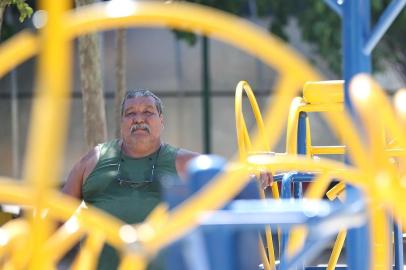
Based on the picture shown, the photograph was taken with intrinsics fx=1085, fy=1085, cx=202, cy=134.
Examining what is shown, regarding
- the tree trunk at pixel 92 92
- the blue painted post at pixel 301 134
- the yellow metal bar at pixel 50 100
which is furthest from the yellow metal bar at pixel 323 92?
the tree trunk at pixel 92 92

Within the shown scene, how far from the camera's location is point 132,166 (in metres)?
4.35

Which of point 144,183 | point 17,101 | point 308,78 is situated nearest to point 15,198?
point 308,78

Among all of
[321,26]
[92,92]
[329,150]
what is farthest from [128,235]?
[321,26]

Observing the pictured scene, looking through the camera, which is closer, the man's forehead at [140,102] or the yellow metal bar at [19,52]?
the yellow metal bar at [19,52]

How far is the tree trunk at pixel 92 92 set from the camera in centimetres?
981

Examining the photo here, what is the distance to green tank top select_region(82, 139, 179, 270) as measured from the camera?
4188 mm

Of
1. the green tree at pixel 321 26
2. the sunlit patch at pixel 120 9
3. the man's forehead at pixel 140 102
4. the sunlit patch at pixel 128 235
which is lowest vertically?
the sunlit patch at pixel 128 235

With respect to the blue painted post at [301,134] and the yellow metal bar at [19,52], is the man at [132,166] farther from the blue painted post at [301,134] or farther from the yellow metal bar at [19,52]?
the yellow metal bar at [19,52]

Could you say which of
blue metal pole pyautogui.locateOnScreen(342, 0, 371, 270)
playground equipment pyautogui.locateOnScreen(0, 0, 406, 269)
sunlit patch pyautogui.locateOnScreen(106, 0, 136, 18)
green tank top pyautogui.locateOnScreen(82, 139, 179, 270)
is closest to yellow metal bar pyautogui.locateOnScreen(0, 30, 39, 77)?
playground equipment pyautogui.locateOnScreen(0, 0, 406, 269)

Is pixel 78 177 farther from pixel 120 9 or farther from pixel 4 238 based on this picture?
pixel 120 9

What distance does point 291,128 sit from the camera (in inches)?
182

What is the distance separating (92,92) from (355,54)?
7.28 metres

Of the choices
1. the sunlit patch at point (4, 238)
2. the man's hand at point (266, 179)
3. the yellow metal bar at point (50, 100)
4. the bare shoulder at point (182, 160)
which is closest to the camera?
the yellow metal bar at point (50, 100)

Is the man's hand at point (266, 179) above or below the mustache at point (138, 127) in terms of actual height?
below
